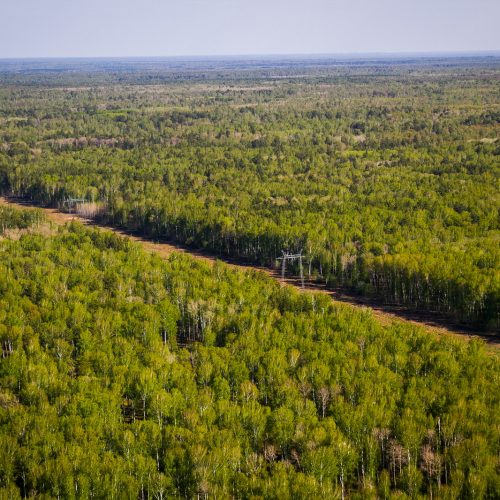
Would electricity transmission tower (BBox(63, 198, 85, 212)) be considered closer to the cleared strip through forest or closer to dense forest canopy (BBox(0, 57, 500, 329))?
dense forest canopy (BBox(0, 57, 500, 329))

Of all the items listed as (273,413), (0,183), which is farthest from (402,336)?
(0,183)

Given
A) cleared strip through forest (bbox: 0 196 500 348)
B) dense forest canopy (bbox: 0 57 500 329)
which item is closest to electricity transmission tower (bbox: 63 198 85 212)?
dense forest canopy (bbox: 0 57 500 329)

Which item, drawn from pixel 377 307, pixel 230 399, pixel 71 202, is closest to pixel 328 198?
pixel 377 307

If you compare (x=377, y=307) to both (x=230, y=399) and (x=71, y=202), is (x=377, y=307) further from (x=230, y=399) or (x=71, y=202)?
(x=71, y=202)


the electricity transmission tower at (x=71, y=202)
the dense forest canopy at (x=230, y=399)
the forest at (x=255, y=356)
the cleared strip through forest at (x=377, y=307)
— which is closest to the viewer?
the dense forest canopy at (x=230, y=399)

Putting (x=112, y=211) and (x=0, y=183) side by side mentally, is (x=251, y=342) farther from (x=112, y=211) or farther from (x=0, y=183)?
(x=0, y=183)

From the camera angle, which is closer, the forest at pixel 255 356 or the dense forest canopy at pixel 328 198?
the forest at pixel 255 356

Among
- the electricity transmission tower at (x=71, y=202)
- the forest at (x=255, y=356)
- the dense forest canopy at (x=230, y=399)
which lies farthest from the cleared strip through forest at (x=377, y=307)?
the electricity transmission tower at (x=71, y=202)

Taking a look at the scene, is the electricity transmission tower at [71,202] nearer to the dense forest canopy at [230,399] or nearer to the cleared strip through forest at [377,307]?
the cleared strip through forest at [377,307]

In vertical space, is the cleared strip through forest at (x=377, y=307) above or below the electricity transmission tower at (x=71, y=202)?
below
